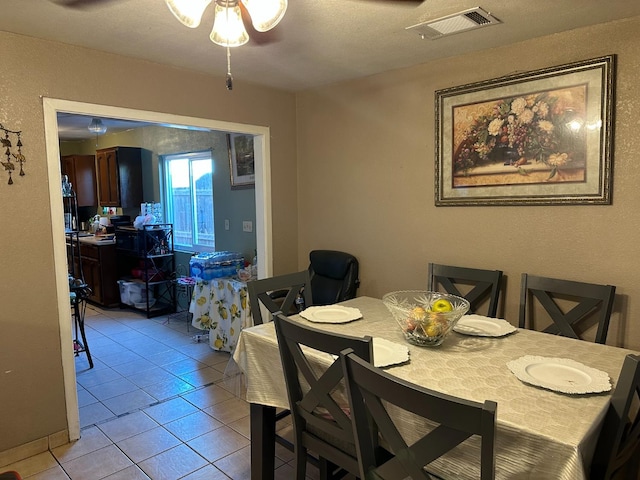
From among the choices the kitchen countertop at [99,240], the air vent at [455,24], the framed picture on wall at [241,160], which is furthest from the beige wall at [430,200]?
the kitchen countertop at [99,240]

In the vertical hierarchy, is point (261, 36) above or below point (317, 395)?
above

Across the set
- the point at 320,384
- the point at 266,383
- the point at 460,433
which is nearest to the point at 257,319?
the point at 266,383

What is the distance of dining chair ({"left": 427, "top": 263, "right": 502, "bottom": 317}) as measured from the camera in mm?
2686

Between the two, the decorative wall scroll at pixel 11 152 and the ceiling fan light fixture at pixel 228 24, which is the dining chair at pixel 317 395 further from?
the decorative wall scroll at pixel 11 152

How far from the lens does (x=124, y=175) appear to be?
576cm

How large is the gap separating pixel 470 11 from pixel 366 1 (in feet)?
1.75

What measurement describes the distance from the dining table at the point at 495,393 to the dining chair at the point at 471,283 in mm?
597


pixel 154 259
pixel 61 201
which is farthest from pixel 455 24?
pixel 154 259

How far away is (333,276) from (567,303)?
65.6 inches

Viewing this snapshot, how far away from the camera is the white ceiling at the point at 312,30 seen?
2047 millimetres

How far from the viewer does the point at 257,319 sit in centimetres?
242

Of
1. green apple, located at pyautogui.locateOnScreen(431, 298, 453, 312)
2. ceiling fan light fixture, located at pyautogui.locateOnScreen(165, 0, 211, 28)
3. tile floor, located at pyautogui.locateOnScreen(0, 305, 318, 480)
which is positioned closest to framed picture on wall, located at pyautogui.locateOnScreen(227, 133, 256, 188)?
tile floor, located at pyautogui.locateOnScreen(0, 305, 318, 480)

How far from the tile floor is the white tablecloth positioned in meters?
0.18

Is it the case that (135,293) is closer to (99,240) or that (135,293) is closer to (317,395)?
(99,240)
